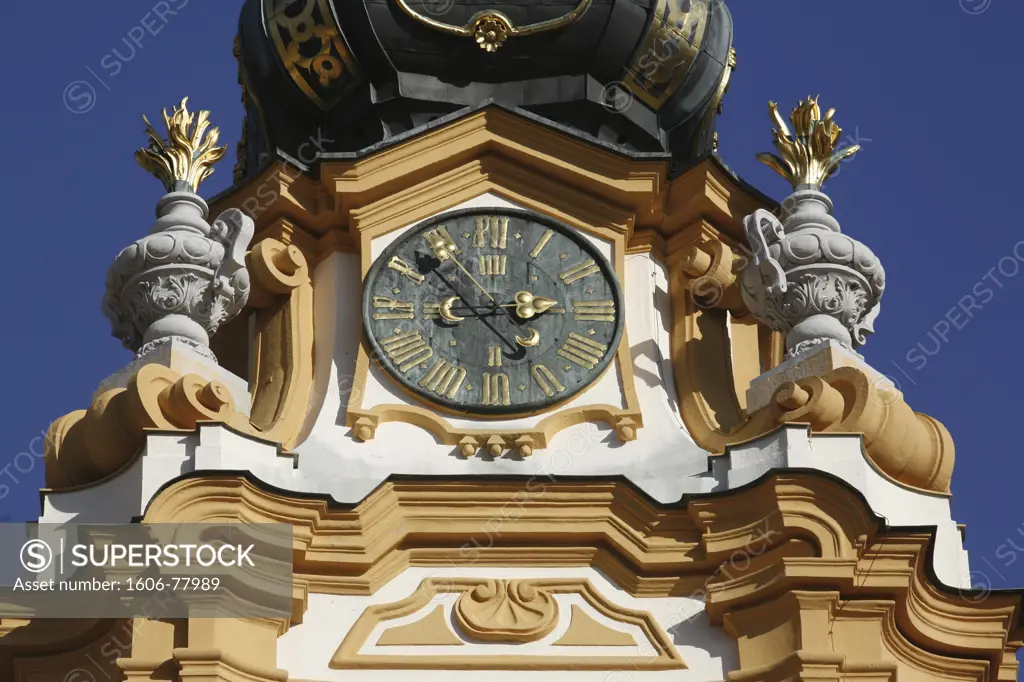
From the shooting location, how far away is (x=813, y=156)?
23359mm

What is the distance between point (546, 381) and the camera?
73.8 ft

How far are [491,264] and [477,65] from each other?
1438 mm

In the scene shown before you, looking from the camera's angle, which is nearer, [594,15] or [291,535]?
[291,535]

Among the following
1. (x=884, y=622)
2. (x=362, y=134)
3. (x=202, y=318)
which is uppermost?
(x=362, y=134)

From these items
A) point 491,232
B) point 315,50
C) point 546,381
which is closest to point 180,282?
point 491,232

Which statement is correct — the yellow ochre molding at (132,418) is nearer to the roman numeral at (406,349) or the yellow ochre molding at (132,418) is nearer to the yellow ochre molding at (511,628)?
the roman numeral at (406,349)

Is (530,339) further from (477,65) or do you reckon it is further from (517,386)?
(477,65)

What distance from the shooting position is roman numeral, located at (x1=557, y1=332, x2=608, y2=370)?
22625 mm

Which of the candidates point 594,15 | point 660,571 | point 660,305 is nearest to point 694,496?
point 660,571

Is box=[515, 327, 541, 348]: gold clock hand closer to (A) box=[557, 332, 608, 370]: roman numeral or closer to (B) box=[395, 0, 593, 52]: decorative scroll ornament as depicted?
(A) box=[557, 332, 608, 370]: roman numeral

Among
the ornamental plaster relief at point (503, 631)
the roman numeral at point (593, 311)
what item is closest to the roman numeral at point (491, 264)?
the roman numeral at point (593, 311)

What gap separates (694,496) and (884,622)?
120cm

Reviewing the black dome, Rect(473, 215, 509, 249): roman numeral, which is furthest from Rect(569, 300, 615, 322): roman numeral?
the black dome

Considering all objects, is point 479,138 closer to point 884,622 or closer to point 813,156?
point 813,156
